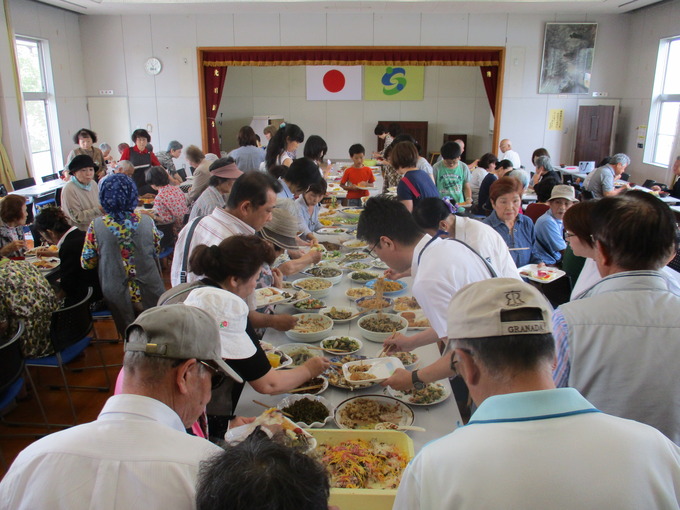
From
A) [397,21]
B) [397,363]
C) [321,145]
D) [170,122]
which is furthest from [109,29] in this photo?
[397,363]

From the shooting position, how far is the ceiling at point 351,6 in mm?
9102

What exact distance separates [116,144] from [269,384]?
1028 cm

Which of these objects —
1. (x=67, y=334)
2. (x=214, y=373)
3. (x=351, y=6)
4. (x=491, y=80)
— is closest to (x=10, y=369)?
(x=67, y=334)

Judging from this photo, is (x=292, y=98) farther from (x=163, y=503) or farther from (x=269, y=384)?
(x=163, y=503)

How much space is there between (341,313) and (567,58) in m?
9.45

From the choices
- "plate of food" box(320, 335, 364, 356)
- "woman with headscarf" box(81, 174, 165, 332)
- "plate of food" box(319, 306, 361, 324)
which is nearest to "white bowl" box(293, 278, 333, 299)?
"plate of food" box(319, 306, 361, 324)

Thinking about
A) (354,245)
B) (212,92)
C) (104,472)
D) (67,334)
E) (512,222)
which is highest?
(212,92)

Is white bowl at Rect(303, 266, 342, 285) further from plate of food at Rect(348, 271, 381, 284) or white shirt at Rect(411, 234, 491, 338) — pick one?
white shirt at Rect(411, 234, 491, 338)

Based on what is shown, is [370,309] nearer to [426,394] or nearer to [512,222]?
[426,394]

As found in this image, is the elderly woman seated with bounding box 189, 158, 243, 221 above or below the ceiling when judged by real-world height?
below

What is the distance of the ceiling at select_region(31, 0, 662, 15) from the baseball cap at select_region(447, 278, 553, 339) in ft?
30.1

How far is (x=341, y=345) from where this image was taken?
2652mm

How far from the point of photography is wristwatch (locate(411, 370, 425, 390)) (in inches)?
84.0

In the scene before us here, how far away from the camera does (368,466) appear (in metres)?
1.75
